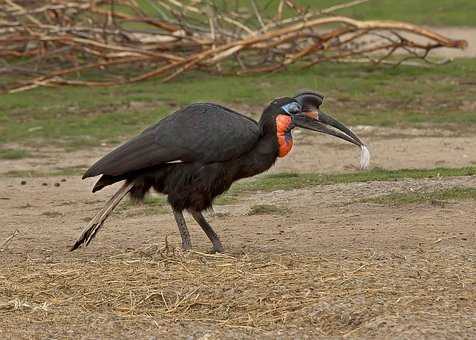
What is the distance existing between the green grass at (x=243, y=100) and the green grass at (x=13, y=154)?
1.42ft

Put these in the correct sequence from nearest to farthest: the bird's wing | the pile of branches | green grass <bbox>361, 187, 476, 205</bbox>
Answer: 1. the bird's wing
2. green grass <bbox>361, 187, 476, 205</bbox>
3. the pile of branches

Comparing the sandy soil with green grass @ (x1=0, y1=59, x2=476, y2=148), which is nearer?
the sandy soil

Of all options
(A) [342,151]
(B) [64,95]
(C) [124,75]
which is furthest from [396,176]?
(C) [124,75]

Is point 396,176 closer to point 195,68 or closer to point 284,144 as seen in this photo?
point 284,144

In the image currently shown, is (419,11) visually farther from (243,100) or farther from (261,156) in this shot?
(261,156)

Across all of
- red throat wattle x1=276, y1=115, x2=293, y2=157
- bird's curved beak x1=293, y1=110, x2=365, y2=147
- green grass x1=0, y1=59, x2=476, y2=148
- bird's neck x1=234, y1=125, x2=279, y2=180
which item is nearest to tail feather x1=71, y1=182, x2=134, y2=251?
bird's neck x1=234, y1=125, x2=279, y2=180

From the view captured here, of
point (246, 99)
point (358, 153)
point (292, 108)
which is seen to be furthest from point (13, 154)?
point (292, 108)

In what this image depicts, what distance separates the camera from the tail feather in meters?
6.80

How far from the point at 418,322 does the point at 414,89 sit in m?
9.51

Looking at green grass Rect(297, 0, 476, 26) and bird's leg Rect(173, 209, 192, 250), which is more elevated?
bird's leg Rect(173, 209, 192, 250)

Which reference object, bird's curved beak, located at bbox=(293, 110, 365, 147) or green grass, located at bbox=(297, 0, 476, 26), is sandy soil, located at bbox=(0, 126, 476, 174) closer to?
bird's curved beak, located at bbox=(293, 110, 365, 147)

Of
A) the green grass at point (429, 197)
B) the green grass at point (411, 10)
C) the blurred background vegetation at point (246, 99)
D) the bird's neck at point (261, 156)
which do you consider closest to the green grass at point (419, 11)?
the green grass at point (411, 10)

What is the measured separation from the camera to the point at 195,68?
15578mm

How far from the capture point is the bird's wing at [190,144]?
662cm
